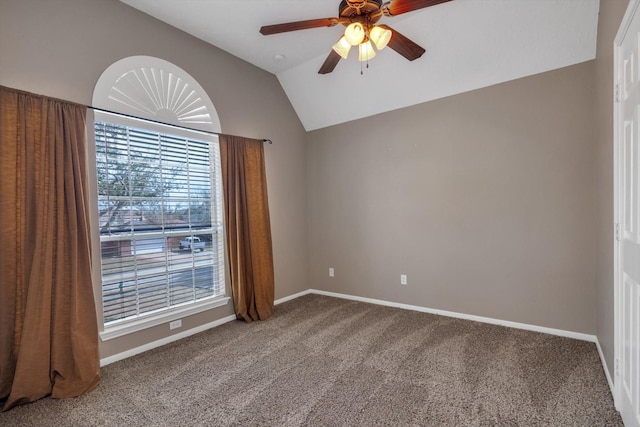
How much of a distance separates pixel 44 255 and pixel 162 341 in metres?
1.31

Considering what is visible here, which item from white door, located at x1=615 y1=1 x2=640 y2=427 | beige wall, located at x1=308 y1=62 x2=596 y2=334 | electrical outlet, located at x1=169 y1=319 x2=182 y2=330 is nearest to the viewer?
white door, located at x1=615 y1=1 x2=640 y2=427

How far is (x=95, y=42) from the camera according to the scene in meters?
2.50

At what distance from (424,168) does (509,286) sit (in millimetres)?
1553

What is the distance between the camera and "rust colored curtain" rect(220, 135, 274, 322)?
342cm

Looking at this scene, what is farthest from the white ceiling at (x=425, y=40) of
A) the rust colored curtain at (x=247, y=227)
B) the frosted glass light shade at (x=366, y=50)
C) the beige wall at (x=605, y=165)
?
the rust colored curtain at (x=247, y=227)

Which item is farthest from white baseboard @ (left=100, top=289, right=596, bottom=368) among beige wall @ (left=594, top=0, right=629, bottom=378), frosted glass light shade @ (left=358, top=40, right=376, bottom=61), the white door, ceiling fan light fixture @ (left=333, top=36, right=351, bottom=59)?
ceiling fan light fixture @ (left=333, top=36, right=351, bottom=59)

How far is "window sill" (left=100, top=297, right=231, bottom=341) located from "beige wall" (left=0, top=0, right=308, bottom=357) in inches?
2.6

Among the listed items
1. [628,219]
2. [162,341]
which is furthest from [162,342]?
[628,219]

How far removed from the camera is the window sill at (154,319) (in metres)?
2.59

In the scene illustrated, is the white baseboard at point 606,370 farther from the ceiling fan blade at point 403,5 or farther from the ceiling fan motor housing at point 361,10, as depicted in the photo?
the ceiling fan motor housing at point 361,10

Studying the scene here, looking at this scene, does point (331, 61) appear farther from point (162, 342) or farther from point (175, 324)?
point (162, 342)

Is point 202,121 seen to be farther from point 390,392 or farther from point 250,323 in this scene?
point 390,392

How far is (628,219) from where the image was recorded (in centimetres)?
164

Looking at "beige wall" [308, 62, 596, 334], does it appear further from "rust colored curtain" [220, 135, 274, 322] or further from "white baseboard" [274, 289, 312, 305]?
"rust colored curtain" [220, 135, 274, 322]
